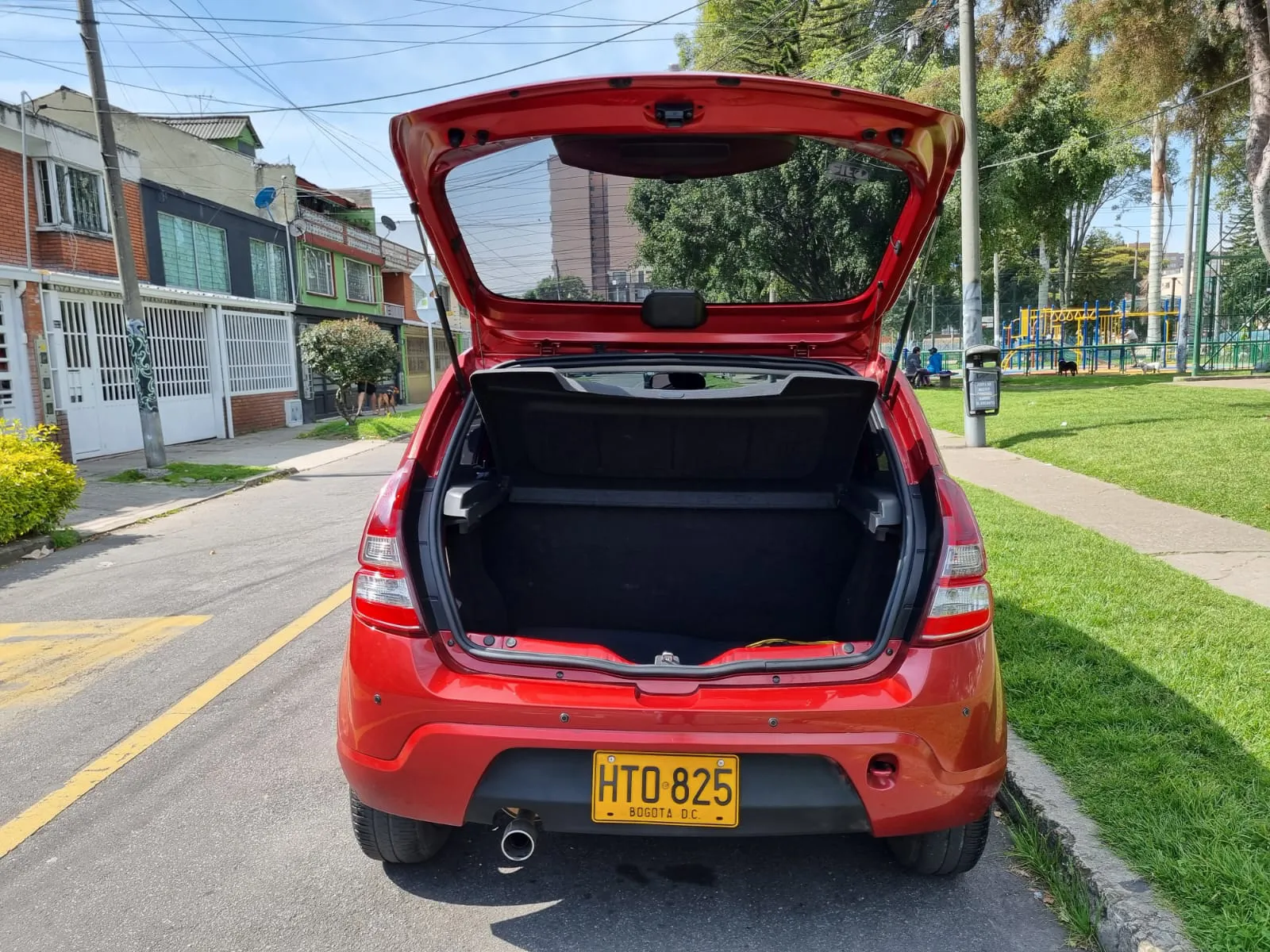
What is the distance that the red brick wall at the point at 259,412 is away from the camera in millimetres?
19266

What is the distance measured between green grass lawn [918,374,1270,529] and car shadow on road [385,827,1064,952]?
18.2ft

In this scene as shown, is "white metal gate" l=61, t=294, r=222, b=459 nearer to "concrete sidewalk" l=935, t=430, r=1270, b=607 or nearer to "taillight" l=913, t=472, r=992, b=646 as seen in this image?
"concrete sidewalk" l=935, t=430, r=1270, b=607

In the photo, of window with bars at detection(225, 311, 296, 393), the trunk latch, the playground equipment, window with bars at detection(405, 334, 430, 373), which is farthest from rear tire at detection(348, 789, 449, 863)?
window with bars at detection(405, 334, 430, 373)

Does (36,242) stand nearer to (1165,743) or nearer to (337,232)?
(337,232)

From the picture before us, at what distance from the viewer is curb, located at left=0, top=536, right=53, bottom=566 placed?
7.25 m

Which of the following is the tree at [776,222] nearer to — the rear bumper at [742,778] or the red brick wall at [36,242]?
the rear bumper at [742,778]

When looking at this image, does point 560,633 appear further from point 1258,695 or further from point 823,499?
point 1258,695

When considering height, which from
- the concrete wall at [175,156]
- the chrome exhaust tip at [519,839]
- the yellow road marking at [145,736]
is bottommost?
the yellow road marking at [145,736]

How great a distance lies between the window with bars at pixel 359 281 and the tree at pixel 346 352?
380 inches

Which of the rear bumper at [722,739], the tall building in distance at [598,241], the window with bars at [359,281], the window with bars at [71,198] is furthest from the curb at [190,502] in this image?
the window with bars at [359,281]

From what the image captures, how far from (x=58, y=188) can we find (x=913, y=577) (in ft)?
52.1

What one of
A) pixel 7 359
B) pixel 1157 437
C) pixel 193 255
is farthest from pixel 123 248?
pixel 1157 437

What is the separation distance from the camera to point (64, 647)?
198 inches

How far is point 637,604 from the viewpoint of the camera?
3.34 m
